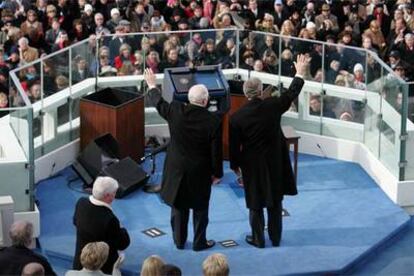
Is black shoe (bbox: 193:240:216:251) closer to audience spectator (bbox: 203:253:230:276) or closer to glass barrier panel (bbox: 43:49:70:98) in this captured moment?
glass barrier panel (bbox: 43:49:70:98)

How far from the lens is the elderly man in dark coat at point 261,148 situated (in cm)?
1147

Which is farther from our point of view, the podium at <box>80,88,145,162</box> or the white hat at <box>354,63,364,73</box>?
the white hat at <box>354,63,364,73</box>

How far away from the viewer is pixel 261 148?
1156cm

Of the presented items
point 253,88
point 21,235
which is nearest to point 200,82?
point 253,88

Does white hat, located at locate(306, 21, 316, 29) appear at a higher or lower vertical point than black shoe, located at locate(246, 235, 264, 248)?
higher

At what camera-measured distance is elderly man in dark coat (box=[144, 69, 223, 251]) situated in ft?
37.1

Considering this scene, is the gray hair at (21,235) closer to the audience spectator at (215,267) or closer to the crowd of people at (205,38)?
the audience spectator at (215,267)

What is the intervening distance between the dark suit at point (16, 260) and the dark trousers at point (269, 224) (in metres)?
3.00

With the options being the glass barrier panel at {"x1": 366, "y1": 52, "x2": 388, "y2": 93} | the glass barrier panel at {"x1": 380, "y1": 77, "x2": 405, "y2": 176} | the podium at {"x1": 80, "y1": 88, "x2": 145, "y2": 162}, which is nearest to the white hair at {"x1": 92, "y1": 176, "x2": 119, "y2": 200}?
the podium at {"x1": 80, "y1": 88, "x2": 145, "y2": 162}

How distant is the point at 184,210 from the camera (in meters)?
11.7

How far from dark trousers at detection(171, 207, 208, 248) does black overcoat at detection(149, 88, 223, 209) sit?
0.13 m

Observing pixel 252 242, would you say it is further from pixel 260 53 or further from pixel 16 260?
pixel 260 53

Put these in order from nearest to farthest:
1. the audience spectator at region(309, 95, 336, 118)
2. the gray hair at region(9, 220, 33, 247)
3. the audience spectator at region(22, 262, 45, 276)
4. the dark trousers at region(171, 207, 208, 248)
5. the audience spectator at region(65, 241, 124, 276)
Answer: the audience spectator at region(22, 262, 45, 276) < the audience spectator at region(65, 241, 124, 276) < the gray hair at region(9, 220, 33, 247) < the dark trousers at region(171, 207, 208, 248) < the audience spectator at region(309, 95, 336, 118)

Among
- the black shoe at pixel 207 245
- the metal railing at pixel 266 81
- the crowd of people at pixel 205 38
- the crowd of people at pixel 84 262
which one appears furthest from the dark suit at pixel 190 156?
the crowd of people at pixel 205 38
